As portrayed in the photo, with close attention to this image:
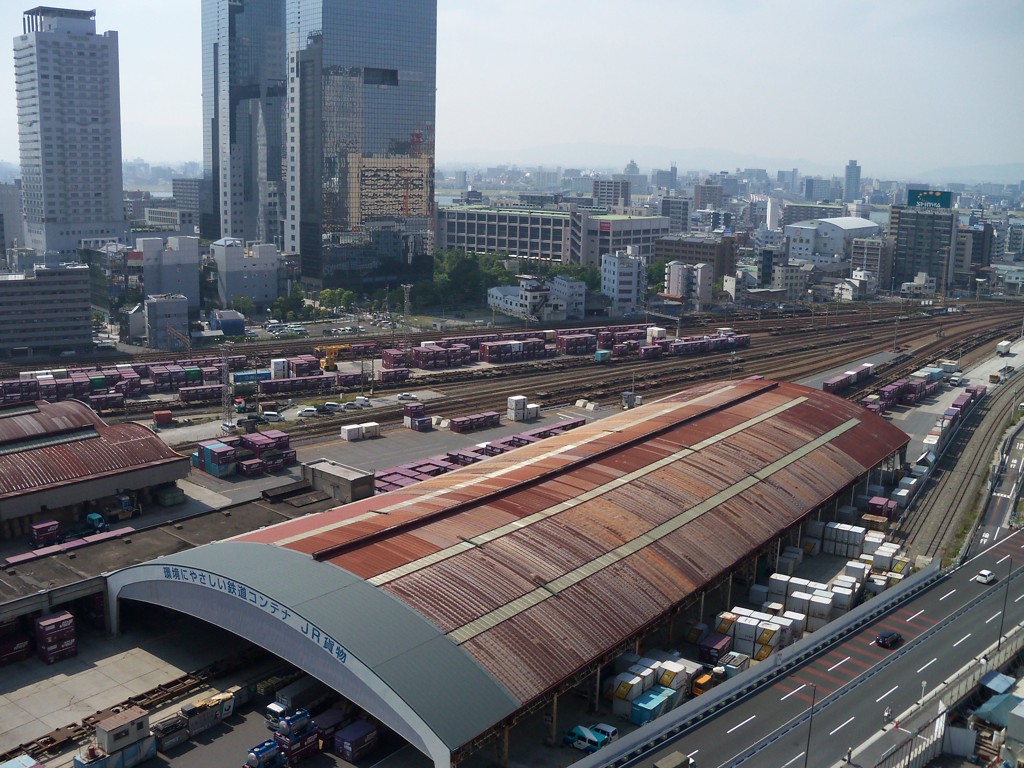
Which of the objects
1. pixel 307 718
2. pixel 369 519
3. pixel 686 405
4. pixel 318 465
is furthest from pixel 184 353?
pixel 307 718

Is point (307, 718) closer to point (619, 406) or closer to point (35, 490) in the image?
point (35, 490)

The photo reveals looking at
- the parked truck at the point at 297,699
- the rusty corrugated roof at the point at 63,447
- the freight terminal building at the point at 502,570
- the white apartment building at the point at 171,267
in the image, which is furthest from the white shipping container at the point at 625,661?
the white apartment building at the point at 171,267

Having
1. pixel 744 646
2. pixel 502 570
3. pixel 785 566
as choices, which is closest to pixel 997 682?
pixel 744 646

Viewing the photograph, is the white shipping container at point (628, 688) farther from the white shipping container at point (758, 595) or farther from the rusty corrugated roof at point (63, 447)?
the rusty corrugated roof at point (63, 447)

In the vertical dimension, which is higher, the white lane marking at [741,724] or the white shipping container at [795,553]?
the white shipping container at [795,553]

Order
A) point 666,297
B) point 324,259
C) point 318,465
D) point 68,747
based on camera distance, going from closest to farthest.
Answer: point 68,747 < point 318,465 < point 324,259 < point 666,297

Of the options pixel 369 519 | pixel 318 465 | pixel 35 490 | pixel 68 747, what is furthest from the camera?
pixel 318 465

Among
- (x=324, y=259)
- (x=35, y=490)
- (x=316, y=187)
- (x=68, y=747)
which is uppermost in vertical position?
(x=316, y=187)
